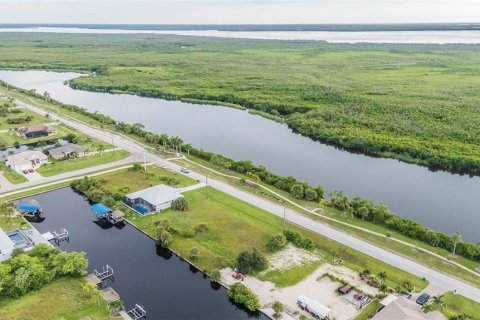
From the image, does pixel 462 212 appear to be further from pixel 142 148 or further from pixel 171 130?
pixel 171 130

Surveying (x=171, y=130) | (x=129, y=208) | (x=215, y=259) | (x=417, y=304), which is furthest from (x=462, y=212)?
(x=171, y=130)

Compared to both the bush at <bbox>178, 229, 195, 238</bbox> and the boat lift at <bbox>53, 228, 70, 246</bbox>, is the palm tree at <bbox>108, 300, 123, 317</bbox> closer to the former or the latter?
the bush at <bbox>178, 229, 195, 238</bbox>

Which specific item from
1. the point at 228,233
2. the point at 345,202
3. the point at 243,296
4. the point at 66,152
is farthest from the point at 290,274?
the point at 66,152

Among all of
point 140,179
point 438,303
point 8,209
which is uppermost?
point 8,209

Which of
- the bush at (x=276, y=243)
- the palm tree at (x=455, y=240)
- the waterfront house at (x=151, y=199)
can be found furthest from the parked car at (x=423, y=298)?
the waterfront house at (x=151, y=199)

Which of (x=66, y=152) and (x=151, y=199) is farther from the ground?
(x=66, y=152)

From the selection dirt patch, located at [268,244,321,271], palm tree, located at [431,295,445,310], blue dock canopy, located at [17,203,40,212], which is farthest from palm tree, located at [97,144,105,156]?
palm tree, located at [431,295,445,310]

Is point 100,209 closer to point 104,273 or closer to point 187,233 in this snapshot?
point 187,233
